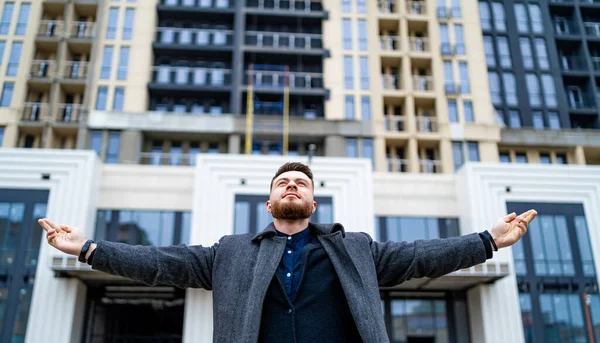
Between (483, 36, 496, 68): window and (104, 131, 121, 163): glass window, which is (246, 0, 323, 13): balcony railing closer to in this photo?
(483, 36, 496, 68): window

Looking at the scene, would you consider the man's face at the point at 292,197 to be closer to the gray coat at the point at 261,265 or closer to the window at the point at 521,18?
the gray coat at the point at 261,265

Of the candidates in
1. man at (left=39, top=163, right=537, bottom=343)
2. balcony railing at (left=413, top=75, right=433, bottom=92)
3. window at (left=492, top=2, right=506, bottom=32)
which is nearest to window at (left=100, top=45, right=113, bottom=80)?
balcony railing at (left=413, top=75, right=433, bottom=92)

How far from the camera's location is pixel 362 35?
35.7 meters

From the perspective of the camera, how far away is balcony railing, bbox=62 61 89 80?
33.8 m

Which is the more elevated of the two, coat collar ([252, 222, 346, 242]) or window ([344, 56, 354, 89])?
window ([344, 56, 354, 89])

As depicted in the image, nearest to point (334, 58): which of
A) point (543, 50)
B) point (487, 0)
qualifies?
point (487, 0)

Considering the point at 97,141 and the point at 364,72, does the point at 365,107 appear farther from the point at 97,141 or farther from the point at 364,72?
the point at 97,141

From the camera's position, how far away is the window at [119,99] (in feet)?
107

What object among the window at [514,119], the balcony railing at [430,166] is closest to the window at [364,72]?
the balcony railing at [430,166]

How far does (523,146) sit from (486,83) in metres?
4.68

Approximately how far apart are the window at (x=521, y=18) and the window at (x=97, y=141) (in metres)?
29.1

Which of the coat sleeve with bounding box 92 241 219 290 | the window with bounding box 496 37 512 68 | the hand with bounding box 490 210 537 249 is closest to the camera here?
the coat sleeve with bounding box 92 241 219 290

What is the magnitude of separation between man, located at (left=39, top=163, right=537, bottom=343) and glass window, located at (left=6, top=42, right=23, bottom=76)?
1347 inches

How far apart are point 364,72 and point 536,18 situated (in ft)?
47.0
